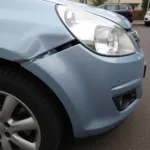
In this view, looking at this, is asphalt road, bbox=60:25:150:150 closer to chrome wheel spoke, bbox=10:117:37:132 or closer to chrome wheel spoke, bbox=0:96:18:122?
chrome wheel spoke, bbox=10:117:37:132

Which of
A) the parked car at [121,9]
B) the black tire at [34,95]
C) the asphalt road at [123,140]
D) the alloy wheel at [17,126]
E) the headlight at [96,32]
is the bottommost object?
the parked car at [121,9]

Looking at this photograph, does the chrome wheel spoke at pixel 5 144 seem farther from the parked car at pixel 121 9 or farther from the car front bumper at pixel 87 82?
the parked car at pixel 121 9

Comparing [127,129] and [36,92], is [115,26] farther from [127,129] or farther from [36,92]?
[127,129]

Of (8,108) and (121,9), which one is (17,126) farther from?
(121,9)

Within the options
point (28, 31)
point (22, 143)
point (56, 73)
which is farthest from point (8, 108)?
point (28, 31)

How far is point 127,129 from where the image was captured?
2.22m

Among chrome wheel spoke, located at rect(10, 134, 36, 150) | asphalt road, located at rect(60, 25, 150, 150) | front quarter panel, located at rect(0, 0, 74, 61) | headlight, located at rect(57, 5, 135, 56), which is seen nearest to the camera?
front quarter panel, located at rect(0, 0, 74, 61)

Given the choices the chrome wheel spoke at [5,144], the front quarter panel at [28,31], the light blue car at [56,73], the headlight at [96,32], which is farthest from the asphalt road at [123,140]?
the front quarter panel at [28,31]

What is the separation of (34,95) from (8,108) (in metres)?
0.21

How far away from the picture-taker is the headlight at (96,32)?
1508 mm

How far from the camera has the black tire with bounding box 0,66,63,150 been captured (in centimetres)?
148


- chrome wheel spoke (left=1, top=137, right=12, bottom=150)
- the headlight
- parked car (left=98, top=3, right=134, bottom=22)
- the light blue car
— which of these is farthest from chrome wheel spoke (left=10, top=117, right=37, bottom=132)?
parked car (left=98, top=3, right=134, bottom=22)

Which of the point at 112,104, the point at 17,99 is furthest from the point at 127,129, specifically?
the point at 17,99

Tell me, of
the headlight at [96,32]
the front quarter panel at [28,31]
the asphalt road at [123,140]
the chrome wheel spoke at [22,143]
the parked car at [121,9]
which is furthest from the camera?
the parked car at [121,9]
